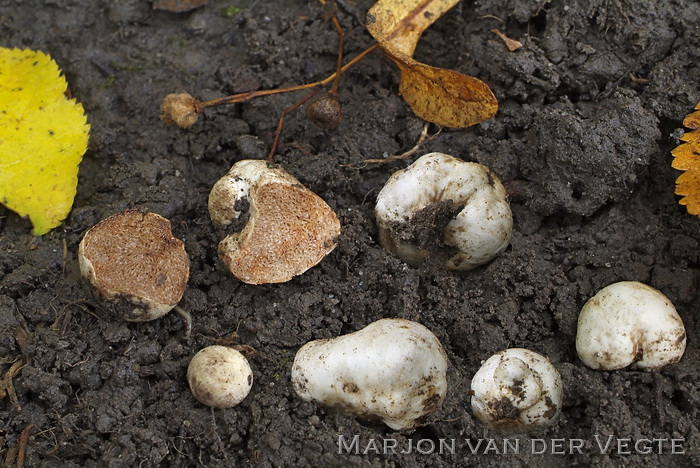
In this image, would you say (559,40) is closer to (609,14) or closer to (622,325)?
(609,14)

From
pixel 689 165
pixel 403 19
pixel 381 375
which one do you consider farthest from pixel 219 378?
pixel 689 165

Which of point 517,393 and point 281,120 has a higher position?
point 281,120

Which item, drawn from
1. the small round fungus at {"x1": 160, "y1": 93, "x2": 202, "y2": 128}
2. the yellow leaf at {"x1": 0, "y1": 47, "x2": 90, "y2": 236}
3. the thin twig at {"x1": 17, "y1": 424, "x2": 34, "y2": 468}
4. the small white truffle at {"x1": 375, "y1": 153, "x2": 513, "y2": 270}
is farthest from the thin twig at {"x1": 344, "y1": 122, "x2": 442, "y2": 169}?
the thin twig at {"x1": 17, "y1": 424, "x2": 34, "y2": 468}

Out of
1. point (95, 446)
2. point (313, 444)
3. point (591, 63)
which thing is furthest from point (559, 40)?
point (95, 446)

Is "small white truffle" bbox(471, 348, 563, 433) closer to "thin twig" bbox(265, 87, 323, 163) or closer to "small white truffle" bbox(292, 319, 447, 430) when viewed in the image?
"small white truffle" bbox(292, 319, 447, 430)

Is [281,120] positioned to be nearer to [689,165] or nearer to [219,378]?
[219,378]

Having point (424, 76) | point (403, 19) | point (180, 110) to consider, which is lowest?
point (180, 110)
